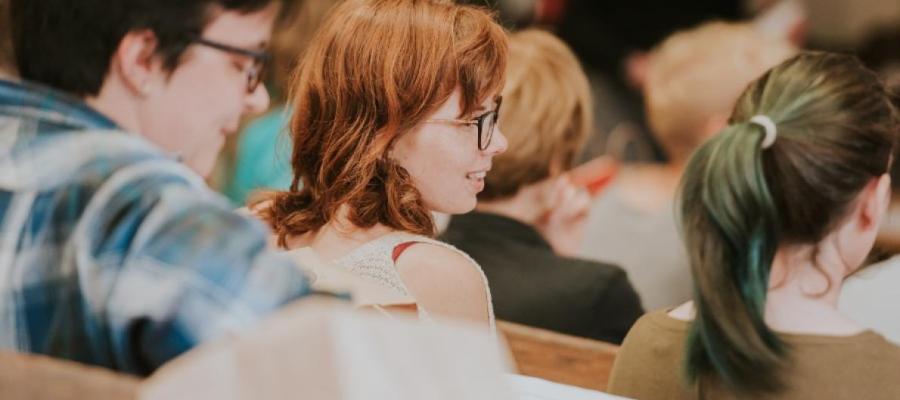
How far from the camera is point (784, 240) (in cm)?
135

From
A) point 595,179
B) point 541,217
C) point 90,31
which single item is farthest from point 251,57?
point 595,179

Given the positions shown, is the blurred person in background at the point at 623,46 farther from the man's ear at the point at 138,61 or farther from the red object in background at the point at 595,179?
the man's ear at the point at 138,61

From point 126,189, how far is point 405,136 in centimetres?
47

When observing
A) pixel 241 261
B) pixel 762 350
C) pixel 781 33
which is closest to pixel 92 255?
pixel 241 261

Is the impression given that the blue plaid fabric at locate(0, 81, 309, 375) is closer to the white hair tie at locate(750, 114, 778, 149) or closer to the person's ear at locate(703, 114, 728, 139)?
the white hair tie at locate(750, 114, 778, 149)

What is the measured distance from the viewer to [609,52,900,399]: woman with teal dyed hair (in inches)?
52.2

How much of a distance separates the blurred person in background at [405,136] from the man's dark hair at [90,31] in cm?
32

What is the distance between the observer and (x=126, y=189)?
1016 millimetres

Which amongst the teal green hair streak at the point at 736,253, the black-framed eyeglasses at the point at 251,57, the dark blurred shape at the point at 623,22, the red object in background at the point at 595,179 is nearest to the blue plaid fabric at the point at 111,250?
the black-framed eyeglasses at the point at 251,57

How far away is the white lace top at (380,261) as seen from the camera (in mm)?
1400

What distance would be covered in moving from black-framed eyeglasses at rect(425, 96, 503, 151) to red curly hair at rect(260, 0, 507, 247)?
15mm

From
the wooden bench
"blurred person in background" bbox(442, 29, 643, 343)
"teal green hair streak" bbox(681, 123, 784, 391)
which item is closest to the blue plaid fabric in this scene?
"teal green hair streak" bbox(681, 123, 784, 391)

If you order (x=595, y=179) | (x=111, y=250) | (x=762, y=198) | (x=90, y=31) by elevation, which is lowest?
(x=595, y=179)

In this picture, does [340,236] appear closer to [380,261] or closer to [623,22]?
[380,261]
